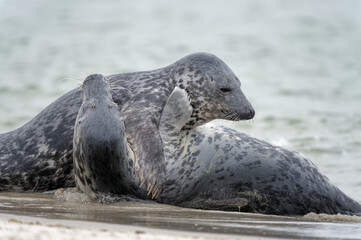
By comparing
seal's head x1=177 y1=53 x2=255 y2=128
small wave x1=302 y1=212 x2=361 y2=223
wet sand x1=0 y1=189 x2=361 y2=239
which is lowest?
wet sand x1=0 y1=189 x2=361 y2=239

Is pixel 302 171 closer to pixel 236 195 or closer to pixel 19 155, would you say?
pixel 236 195

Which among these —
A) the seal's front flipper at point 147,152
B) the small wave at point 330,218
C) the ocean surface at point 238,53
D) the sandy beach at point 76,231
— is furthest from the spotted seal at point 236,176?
the sandy beach at point 76,231

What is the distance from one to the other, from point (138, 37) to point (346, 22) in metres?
7.14

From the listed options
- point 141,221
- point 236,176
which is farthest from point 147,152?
point 141,221

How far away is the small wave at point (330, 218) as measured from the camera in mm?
5926

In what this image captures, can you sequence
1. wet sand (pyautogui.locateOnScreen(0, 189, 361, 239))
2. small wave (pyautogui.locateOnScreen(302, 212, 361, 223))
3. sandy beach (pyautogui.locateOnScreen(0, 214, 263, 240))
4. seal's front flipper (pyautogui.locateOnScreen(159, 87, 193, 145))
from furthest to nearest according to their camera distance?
seal's front flipper (pyautogui.locateOnScreen(159, 87, 193, 145)), small wave (pyautogui.locateOnScreen(302, 212, 361, 223)), wet sand (pyautogui.locateOnScreen(0, 189, 361, 239)), sandy beach (pyautogui.locateOnScreen(0, 214, 263, 240))

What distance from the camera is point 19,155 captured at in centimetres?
694

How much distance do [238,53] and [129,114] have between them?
15.0 metres

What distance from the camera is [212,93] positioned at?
714 centimetres

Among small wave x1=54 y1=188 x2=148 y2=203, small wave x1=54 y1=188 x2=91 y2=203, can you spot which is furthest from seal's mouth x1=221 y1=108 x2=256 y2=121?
small wave x1=54 y1=188 x2=91 y2=203

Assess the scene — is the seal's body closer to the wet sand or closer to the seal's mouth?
the wet sand

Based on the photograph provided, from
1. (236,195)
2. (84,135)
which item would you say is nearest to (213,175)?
(236,195)

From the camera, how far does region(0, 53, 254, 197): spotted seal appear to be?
6.69 meters

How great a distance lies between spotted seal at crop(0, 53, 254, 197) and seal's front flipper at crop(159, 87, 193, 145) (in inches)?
3.3
